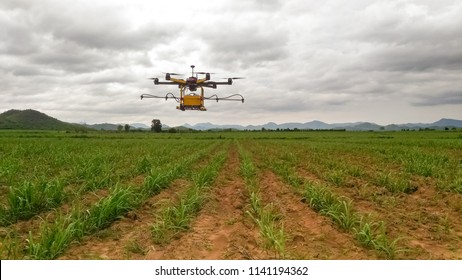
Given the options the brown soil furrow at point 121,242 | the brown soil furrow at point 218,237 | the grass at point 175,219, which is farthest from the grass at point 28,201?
the brown soil furrow at point 218,237

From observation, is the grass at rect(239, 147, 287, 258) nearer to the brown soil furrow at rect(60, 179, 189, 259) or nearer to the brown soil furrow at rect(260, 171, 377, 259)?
the brown soil furrow at rect(260, 171, 377, 259)

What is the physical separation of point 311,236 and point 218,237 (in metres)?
1.53

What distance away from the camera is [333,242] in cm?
531

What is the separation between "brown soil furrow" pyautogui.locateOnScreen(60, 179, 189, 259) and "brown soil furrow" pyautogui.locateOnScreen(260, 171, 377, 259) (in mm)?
2169

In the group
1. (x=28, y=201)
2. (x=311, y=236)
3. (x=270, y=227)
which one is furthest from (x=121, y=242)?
(x=311, y=236)

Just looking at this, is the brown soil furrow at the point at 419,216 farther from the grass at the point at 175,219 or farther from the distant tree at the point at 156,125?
the distant tree at the point at 156,125

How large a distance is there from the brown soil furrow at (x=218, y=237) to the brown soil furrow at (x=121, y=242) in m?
0.31

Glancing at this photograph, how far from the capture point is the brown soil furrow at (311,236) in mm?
4797

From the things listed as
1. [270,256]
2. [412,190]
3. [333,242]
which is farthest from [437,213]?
[270,256]

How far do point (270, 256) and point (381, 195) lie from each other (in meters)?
5.41

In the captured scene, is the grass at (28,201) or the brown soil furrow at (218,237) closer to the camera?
the brown soil furrow at (218,237)

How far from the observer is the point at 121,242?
209 inches

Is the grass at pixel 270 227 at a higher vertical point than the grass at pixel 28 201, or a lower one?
lower

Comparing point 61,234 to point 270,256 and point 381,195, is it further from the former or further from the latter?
point 381,195
